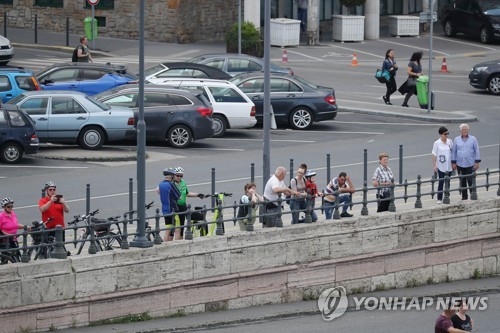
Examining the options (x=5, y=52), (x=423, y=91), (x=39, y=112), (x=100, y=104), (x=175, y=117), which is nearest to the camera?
(x=39, y=112)

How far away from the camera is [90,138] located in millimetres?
29750

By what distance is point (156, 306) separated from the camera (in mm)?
18656

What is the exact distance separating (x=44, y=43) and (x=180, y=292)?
3151cm

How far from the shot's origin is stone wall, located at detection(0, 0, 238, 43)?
49.8 m

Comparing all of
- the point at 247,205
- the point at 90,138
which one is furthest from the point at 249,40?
the point at 247,205

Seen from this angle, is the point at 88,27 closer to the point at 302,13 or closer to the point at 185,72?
the point at 302,13

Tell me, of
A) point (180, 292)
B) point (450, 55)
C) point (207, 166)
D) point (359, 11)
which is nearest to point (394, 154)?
point (207, 166)

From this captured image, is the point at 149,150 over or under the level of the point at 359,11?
under

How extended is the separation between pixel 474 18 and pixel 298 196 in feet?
111

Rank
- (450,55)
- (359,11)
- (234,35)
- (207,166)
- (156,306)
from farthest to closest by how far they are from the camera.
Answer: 1. (359,11)
2. (450,55)
3. (234,35)
4. (207,166)
5. (156,306)

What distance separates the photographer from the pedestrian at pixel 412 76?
3638 centimetres

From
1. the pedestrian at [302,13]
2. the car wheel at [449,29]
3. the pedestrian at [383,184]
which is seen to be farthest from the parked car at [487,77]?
the pedestrian at [383,184]

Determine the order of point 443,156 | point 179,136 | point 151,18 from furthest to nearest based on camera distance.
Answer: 1. point 151,18
2. point 179,136
3. point 443,156

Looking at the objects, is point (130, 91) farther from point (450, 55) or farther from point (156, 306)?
point (450, 55)
